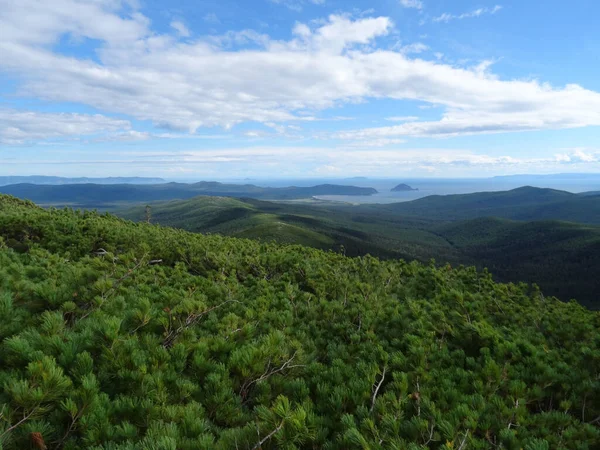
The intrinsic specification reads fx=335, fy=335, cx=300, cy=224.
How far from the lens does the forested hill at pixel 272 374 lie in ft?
13.2

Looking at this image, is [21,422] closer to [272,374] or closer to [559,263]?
[272,374]

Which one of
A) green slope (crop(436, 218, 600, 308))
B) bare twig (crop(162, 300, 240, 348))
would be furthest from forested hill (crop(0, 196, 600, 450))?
green slope (crop(436, 218, 600, 308))

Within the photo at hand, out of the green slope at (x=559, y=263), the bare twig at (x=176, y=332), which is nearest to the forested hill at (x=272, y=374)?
the bare twig at (x=176, y=332)

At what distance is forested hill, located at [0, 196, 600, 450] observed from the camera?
4027 mm

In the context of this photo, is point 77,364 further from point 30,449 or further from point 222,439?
point 222,439

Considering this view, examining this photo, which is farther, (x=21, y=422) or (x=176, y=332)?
(x=176, y=332)

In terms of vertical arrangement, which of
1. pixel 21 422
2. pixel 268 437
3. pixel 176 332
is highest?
pixel 21 422

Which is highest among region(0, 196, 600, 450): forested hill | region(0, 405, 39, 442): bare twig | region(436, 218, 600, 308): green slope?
region(0, 405, 39, 442): bare twig

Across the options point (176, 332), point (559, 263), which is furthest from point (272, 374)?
point (559, 263)

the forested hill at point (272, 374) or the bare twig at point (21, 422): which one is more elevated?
the bare twig at point (21, 422)

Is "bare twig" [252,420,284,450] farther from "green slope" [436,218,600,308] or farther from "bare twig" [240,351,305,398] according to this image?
"green slope" [436,218,600,308]

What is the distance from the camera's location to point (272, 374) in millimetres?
5977

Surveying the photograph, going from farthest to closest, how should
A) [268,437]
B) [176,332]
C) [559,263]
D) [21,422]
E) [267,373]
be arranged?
[559,263] → [176,332] → [267,373] → [268,437] → [21,422]

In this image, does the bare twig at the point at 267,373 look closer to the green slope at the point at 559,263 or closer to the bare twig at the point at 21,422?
the bare twig at the point at 21,422
